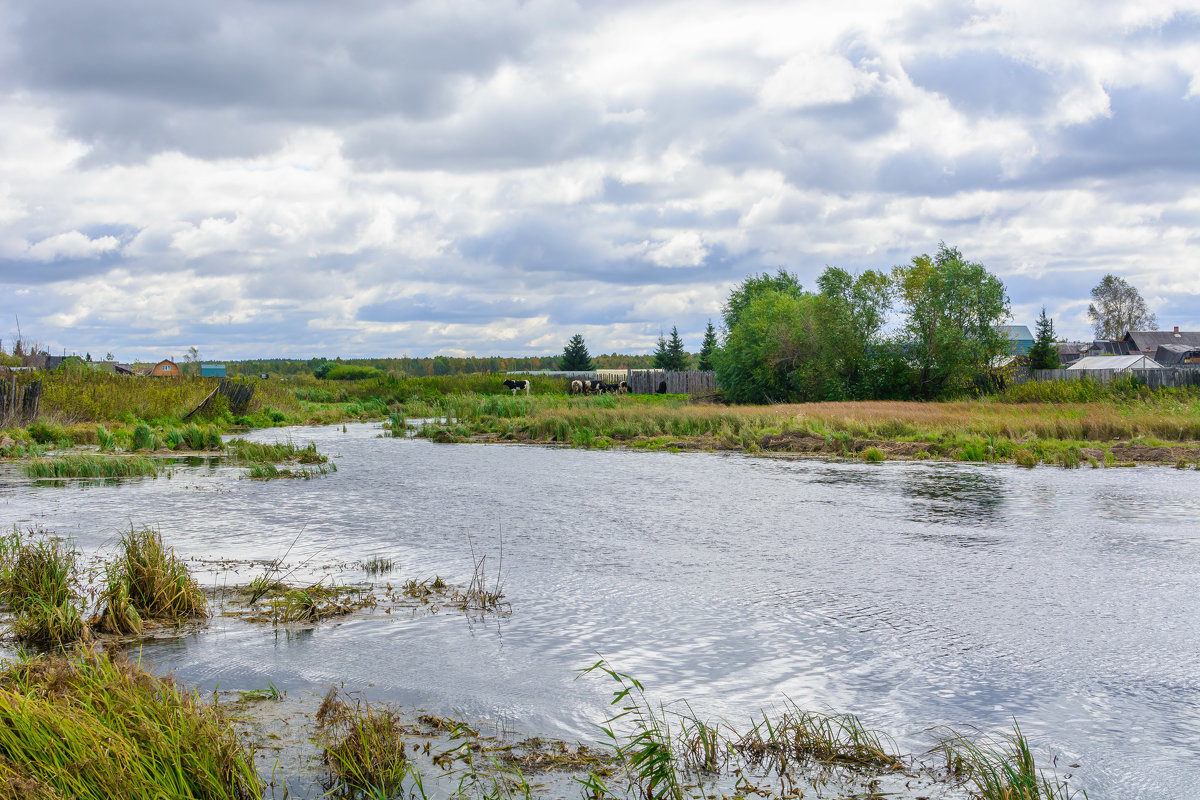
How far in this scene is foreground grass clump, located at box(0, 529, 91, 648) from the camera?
6.77m

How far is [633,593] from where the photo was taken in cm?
905

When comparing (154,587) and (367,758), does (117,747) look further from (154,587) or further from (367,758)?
(154,587)

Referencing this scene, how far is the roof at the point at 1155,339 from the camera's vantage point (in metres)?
85.3

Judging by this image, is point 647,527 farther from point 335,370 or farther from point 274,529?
point 335,370

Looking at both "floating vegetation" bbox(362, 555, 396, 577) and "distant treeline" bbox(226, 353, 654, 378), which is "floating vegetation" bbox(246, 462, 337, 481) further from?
"distant treeline" bbox(226, 353, 654, 378)

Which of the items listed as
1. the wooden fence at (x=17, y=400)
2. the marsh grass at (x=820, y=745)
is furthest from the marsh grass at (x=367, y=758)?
the wooden fence at (x=17, y=400)

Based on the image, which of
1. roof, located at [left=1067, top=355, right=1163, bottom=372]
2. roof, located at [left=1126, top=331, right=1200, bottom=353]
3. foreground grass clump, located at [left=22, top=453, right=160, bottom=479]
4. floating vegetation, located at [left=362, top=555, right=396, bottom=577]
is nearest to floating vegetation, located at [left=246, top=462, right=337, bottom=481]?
foreground grass clump, located at [left=22, top=453, right=160, bottom=479]

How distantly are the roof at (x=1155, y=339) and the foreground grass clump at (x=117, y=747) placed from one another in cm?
9689

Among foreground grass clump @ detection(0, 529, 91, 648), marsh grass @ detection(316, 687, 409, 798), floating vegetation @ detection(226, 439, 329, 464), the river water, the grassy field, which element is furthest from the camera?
the grassy field

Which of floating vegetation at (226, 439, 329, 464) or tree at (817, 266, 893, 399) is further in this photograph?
tree at (817, 266, 893, 399)

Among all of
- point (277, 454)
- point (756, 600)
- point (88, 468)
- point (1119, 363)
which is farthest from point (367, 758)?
point (1119, 363)

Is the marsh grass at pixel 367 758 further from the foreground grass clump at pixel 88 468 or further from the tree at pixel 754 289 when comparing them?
the tree at pixel 754 289

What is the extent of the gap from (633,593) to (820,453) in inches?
706

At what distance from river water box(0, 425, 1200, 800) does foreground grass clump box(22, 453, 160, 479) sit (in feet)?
3.43
